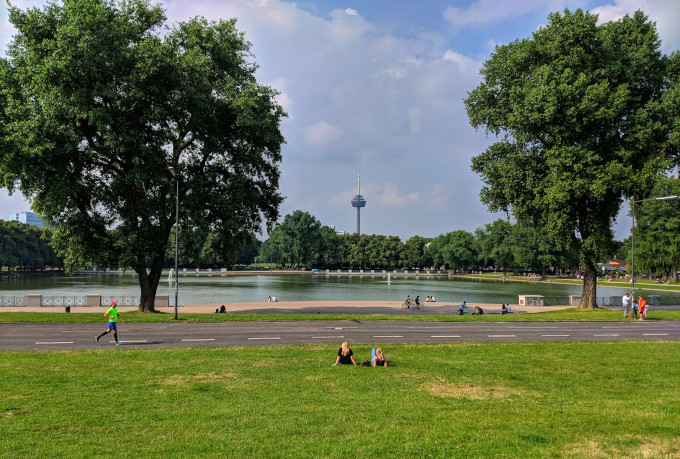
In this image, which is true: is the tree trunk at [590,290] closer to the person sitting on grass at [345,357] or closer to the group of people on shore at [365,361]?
the group of people on shore at [365,361]

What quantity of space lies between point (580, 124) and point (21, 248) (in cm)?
13420

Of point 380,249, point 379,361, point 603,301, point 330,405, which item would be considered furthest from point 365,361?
point 380,249

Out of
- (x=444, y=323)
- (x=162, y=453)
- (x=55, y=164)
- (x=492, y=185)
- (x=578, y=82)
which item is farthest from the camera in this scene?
(x=492, y=185)

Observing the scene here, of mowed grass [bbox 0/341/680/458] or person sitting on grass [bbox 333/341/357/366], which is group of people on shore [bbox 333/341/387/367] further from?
mowed grass [bbox 0/341/680/458]

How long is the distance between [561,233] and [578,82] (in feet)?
39.9

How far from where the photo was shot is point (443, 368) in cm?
1580

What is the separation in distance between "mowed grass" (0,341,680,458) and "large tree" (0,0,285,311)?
1560cm

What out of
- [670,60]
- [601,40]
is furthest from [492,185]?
[670,60]

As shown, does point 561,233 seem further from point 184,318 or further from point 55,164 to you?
point 55,164

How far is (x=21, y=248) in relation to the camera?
4702 inches

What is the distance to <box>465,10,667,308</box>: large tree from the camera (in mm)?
34531

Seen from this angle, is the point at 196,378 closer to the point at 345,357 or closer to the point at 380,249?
the point at 345,357

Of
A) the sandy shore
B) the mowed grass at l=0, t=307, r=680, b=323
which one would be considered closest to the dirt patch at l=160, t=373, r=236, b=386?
the mowed grass at l=0, t=307, r=680, b=323

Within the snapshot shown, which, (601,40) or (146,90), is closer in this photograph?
(146,90)
